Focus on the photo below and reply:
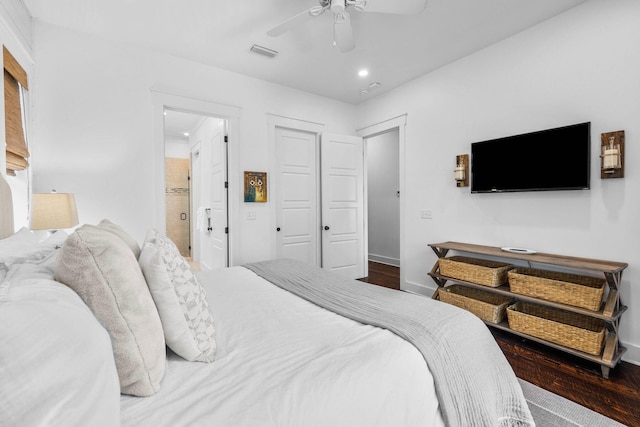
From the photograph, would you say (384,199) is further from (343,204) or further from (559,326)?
(559,326)

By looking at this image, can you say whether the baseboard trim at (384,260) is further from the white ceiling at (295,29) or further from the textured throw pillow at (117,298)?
the textured throw pillow at (117,298)

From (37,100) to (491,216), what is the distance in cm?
430

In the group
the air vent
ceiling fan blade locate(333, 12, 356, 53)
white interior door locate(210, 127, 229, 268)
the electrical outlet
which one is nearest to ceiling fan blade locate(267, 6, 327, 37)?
ceiling fan blade locate(333, 12, 356, 53)

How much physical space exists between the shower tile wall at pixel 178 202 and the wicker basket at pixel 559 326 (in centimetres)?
586

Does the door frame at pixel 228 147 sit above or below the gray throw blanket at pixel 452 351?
above

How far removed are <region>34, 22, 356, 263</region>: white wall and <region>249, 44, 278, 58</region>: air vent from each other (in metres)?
0.61

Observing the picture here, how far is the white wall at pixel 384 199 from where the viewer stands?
5668 millimetres

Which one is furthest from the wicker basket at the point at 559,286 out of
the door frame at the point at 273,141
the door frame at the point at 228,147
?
the door frame at the point at 228,147

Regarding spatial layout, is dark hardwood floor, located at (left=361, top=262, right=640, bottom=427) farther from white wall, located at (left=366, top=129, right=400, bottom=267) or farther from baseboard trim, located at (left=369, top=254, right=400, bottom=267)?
white wall, located at (left=366, top=129, right=400, bottom=267)

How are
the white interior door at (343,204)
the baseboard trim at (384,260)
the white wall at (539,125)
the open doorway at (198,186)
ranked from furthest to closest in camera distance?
1. the baseboard trim at (384,260)
2. the white interior door at (343,204)
3. the open doorway at (198,186)
4. the white wall at (539,125)

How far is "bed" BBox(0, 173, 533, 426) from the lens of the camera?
0.52m

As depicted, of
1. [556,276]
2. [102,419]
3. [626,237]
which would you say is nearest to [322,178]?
[556,276]

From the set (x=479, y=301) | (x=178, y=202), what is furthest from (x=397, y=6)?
(x=178, y=202)

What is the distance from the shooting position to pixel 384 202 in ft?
19.4
